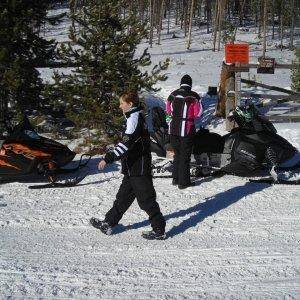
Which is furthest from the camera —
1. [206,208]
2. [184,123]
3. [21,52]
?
[21,52]

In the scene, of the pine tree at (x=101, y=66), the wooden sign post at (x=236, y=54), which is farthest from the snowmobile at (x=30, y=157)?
the wooden sign post at (x=236, y=54)

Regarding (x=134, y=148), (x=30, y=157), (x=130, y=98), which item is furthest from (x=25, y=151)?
(x=130, y=98)

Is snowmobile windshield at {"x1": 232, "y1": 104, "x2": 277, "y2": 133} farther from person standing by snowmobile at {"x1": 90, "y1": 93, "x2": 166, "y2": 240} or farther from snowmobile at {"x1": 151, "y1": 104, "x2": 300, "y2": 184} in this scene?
person standing by snowmobile at {"x1": 90, "y1": 93, "x2": 166, "y2": 240}

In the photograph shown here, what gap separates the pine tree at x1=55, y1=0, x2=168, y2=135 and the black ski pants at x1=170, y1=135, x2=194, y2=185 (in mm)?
1835

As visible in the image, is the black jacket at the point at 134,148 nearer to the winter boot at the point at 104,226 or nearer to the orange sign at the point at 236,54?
the winter boot at the point at 104,226

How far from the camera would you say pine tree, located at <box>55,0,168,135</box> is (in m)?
9.13

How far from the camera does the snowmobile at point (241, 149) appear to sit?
7.49 meters

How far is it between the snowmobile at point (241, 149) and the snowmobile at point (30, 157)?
1.49 meters

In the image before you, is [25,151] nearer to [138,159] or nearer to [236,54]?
[138,159]

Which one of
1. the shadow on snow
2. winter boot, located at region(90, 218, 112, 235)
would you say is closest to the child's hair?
winter boot, located at region(90, 218, 112, 235)

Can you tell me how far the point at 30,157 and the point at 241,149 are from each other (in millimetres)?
3062

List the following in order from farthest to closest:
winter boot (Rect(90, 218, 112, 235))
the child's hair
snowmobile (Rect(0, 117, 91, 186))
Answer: snowmobile (Rect(0, 117, 91, 186)), winter boot (Rect(90, 218, 112, 235)), the child's hair

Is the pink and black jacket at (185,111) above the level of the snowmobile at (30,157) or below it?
above

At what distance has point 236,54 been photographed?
35.1 feet
